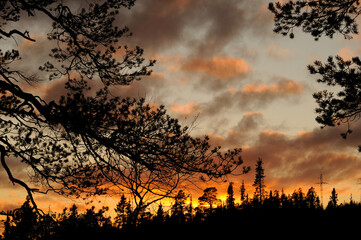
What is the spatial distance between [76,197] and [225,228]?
14.5 ft

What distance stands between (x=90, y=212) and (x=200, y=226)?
3.62m

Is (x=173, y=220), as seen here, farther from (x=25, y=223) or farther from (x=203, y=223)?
(x=25, y=223)

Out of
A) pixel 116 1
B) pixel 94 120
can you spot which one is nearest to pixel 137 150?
pixel 94 120

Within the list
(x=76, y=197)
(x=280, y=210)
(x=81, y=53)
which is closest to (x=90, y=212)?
(x=76, y=197)

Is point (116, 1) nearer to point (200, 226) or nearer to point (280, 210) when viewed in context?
point (200, 226)

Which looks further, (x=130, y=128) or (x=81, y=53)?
(x=81, y=53)

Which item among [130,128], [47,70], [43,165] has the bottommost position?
[43,165]

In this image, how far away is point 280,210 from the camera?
445 inches

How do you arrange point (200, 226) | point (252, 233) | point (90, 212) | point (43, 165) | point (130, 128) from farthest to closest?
point (90, 212) < point (200, 226) < point (252, 233) < point (43, 165) < point (130, 128)

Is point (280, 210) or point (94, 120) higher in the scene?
point (94, 120)

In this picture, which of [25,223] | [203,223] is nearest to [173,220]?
[203,223]

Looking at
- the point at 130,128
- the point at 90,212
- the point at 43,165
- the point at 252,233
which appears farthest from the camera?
the point at 90,212

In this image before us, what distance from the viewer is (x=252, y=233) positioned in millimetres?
9703

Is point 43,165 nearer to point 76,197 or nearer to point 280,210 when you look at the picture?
point 76,197
